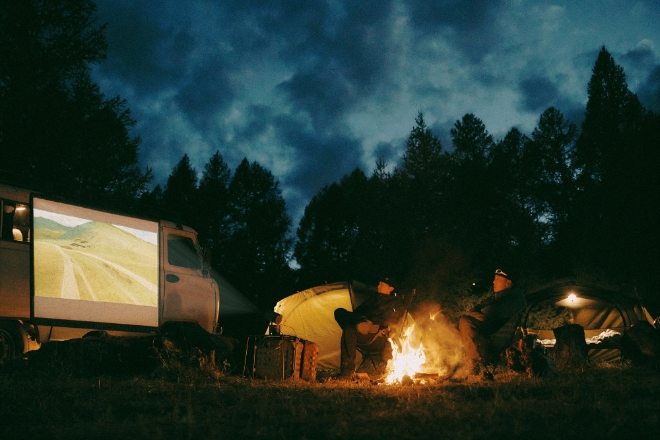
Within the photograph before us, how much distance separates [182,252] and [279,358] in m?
2.50

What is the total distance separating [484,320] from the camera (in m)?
7.92

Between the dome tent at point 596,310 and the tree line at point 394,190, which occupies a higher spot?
the tree line at point 394,190

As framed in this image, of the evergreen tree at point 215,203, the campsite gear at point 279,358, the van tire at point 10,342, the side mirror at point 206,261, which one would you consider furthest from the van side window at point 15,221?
the evergreen tree at point 215,203

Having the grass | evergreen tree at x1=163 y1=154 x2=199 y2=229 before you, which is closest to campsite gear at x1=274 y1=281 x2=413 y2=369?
the grass

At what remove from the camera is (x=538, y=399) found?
515cm

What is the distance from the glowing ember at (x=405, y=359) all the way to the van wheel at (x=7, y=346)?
15.5ft

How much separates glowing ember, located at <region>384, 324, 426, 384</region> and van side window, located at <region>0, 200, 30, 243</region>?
5107mm

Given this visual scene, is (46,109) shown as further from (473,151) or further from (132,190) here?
(473,151)

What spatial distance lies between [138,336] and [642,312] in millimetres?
8913

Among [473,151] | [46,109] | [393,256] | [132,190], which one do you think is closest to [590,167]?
[473,151]

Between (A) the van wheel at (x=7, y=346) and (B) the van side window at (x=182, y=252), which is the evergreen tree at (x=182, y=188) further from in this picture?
(A) the van wheel at (x=7, y=346)

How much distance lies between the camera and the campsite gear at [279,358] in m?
7.33

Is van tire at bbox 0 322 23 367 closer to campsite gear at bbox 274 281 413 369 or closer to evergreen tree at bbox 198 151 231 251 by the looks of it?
campsite gear at bbox 274 281 413 369

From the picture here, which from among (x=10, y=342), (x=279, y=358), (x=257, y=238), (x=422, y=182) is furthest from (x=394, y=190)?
(x=10, y=342)
